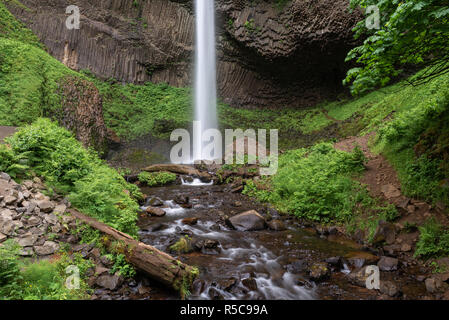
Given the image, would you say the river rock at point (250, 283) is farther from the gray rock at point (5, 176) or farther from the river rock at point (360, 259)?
the gray rock at point (5, 176)

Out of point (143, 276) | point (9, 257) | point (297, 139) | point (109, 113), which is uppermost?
point (109, 113)

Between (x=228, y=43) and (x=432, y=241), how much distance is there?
23955 millimetres

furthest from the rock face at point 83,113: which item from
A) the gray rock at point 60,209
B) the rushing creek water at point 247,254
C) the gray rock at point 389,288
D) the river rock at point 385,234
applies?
the gray rock at point 389,288

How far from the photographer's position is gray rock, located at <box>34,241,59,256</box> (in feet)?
12.6

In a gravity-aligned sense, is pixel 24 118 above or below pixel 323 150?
above

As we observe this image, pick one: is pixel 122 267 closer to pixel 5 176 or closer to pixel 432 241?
pixel 5 176

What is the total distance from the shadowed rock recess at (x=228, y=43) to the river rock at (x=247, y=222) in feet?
61.6

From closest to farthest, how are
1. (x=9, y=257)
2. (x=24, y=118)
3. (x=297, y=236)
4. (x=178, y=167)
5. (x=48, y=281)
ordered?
(x=9, y=257)
(x=48, y=281)
(x=297, y=236)
(x=24, y=118)
(x=178, y=167)

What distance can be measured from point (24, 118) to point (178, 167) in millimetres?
6736

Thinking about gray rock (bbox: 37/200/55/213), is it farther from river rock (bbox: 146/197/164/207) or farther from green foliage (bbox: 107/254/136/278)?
river rock (bbox: 146/197/164/207)

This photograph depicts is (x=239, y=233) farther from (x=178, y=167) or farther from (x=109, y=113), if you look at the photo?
(x=109, y=113)

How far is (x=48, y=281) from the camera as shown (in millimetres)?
3367

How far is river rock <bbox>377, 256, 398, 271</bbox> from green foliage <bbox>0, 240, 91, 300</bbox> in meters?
4.92

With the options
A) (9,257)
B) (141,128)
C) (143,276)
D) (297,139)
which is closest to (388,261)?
(143,276)
